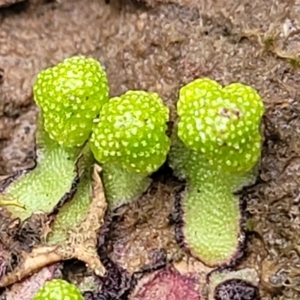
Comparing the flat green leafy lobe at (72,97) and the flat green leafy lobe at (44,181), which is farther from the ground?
the flat green leafy lobe at (72,97)

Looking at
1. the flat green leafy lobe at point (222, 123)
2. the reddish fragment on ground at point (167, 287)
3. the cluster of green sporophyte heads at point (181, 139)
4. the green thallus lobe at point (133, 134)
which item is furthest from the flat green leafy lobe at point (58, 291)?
the flat green leafy lobe at point (222, 123)

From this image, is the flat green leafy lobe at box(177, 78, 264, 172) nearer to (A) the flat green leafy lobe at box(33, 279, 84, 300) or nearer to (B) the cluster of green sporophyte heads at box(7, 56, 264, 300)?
(B) the cluster of green sporophyte heads at box(7, 56, 264, 300)

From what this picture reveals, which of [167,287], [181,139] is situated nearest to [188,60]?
[181,139]

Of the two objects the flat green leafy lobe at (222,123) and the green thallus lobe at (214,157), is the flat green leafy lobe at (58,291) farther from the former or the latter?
the flat green leafy lobe at (222,123)

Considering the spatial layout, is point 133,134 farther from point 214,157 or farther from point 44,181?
point 44,181

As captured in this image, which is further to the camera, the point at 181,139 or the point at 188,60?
the point at 188,60

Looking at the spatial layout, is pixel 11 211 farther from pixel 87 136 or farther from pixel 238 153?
pixel 238 153

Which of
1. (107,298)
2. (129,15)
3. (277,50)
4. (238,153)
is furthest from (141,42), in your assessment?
(107,298)
